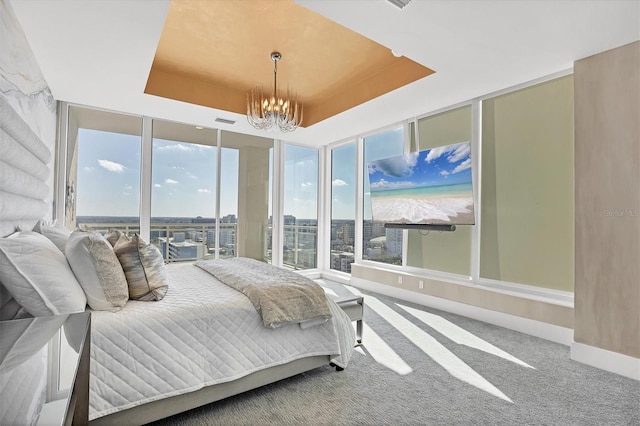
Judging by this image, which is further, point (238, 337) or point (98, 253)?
point (238, 337)

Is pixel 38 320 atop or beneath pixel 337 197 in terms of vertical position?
beneath

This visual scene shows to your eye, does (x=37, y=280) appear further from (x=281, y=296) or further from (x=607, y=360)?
(x=607, y=360)

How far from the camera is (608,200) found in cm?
262

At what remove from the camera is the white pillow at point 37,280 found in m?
1.44

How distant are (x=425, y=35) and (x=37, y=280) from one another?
2904mm

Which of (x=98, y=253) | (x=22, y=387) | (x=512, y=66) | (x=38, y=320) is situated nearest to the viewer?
(x=22, y=387)

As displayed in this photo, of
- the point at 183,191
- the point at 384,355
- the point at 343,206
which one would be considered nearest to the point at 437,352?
the point at 384,355

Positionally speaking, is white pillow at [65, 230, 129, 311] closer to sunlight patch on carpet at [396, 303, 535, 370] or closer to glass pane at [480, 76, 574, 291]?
sunlight patch on carpet at [396, 303, 535, 370]

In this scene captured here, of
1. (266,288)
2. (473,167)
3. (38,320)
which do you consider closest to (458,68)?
(473,167)

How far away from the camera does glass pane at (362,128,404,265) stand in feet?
16.5

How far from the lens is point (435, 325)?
3516 mm

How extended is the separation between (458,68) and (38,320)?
11.4ft

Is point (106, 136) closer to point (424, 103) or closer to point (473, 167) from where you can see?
point (424, 103)

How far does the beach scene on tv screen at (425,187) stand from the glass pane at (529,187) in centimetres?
37
